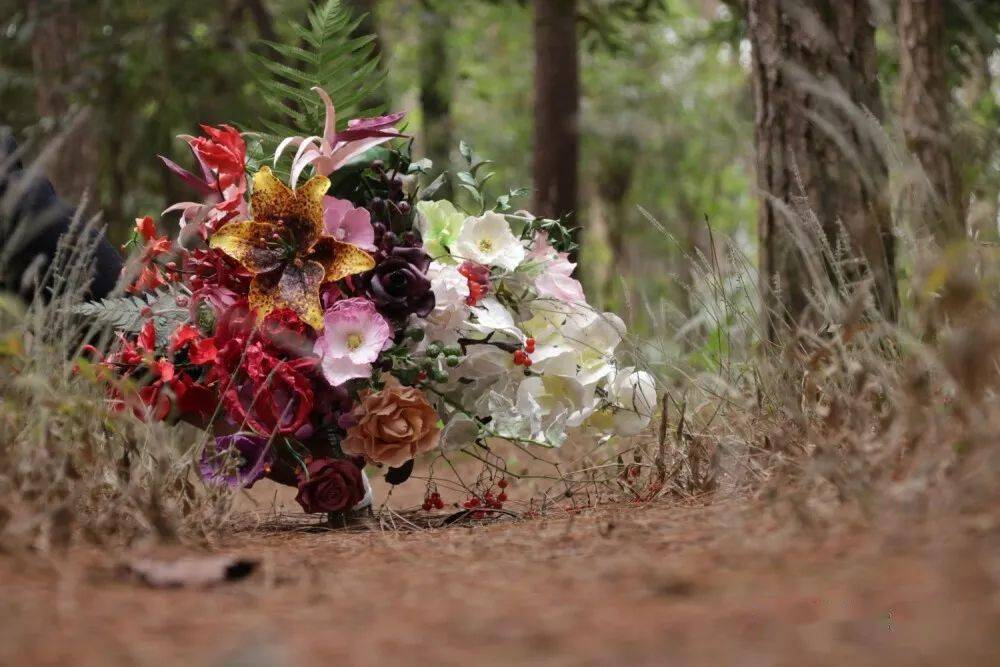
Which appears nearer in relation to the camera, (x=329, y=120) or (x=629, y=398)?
(x=329, y=120)

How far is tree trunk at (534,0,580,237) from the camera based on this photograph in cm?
667

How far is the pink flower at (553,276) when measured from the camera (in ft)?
8.20

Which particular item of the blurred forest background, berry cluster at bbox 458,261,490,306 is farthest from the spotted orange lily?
the blurred forest background

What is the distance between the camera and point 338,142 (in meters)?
2.41

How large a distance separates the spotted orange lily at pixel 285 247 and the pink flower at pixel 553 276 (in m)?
0.42

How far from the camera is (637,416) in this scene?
8.29 feet

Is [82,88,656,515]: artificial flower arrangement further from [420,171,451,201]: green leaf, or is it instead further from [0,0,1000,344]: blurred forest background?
[0,0,1000,344]: blurred forest background

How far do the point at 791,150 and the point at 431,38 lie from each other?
25.2ft

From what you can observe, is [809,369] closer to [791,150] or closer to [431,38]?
[791,150]

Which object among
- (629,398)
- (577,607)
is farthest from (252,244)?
(577,607)

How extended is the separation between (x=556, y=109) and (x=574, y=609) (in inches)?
228

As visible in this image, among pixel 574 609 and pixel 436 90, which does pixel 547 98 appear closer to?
pixel 436 90

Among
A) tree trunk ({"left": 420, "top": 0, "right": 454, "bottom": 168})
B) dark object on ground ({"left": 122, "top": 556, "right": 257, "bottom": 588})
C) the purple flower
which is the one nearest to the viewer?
dark object on ground ({"left": 122, "top": 556, "right": 257, "bottom": 588})

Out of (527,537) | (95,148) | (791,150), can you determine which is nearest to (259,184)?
(527,537)
